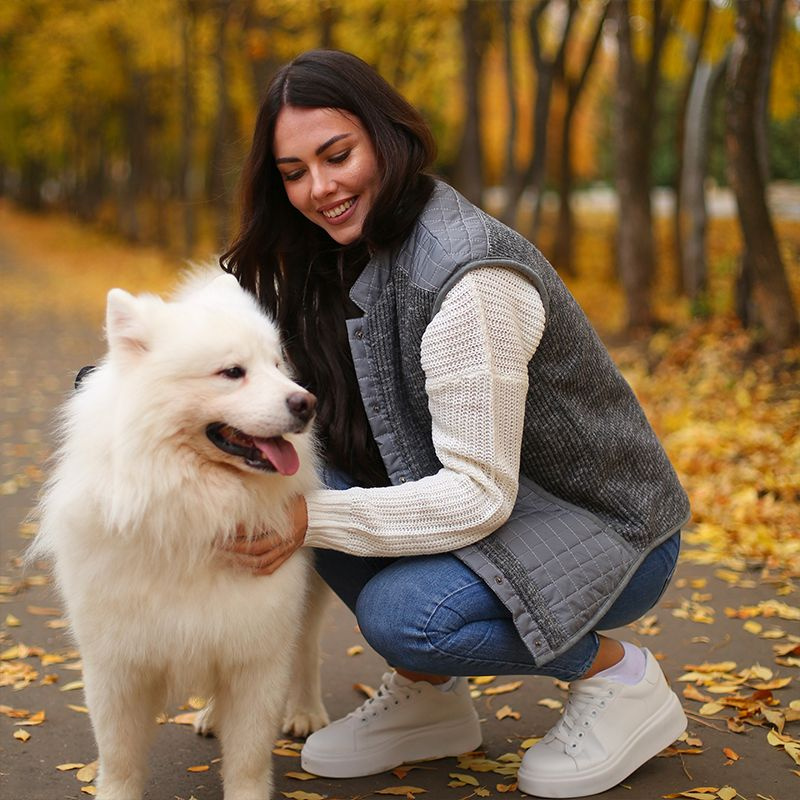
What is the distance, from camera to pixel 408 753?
127 inches

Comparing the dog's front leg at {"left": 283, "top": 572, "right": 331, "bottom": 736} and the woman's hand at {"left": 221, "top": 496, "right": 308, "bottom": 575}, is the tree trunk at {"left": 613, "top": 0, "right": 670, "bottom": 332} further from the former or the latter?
the woman's hand at {"left": 221, "top": 496, "right": 308, "bottom": 575}

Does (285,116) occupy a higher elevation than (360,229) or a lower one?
higher

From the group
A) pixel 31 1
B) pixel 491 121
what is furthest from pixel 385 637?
pixel 31 1

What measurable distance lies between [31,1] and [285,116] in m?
25.5

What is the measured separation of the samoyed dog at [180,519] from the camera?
2430mm

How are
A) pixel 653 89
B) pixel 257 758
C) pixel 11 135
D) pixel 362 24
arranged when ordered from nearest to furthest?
pixel 257 758
pixel 653 89
pixel 362 24
pixel 11 135

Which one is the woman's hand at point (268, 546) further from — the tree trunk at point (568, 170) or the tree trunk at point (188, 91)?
the tree trunk at point (188, 91)

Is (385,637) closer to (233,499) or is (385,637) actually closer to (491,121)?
(233,499)

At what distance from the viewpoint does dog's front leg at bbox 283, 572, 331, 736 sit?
335cm

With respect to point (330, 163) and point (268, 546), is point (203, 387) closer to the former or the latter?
point (268, 546)

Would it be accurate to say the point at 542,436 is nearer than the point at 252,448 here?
No

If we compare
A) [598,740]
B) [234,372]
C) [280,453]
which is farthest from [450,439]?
[598,740]

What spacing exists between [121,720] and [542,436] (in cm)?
133

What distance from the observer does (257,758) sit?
109 inches
